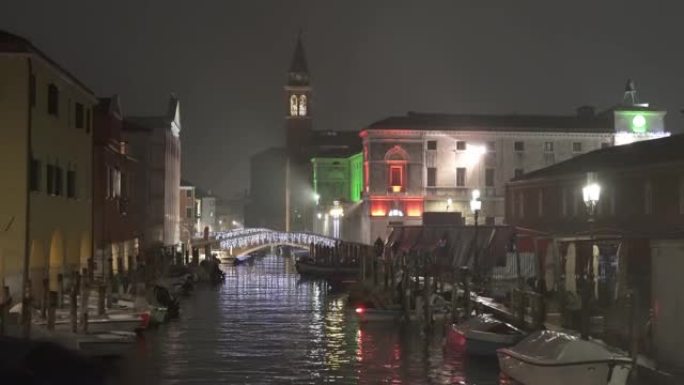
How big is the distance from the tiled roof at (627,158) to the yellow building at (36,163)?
21.5 m

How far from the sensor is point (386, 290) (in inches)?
1813

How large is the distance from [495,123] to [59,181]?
4796 centimetres

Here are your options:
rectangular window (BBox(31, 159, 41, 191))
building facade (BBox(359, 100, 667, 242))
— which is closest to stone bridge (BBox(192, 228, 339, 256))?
building facade (BBox(359, 100, 667, 242))

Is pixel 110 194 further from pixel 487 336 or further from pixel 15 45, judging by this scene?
pixel 487 336

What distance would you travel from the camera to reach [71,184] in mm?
36469

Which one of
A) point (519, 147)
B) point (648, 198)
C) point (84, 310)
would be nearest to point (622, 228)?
point (648, 198)

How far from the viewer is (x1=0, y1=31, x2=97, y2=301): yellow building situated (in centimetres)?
3025

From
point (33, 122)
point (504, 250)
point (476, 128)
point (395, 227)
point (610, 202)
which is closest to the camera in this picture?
point (33, 122)

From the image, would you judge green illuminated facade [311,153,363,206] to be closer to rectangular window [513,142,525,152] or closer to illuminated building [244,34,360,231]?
illuminated building [244,34,360,231]

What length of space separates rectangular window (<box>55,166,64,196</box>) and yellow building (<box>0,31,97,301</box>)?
36 mm

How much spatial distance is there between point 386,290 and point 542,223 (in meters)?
8.62

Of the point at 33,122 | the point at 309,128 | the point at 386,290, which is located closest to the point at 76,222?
the point at 33,122

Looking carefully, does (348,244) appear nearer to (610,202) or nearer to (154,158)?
(154,158)

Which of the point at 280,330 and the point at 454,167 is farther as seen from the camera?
the point at 454,167
